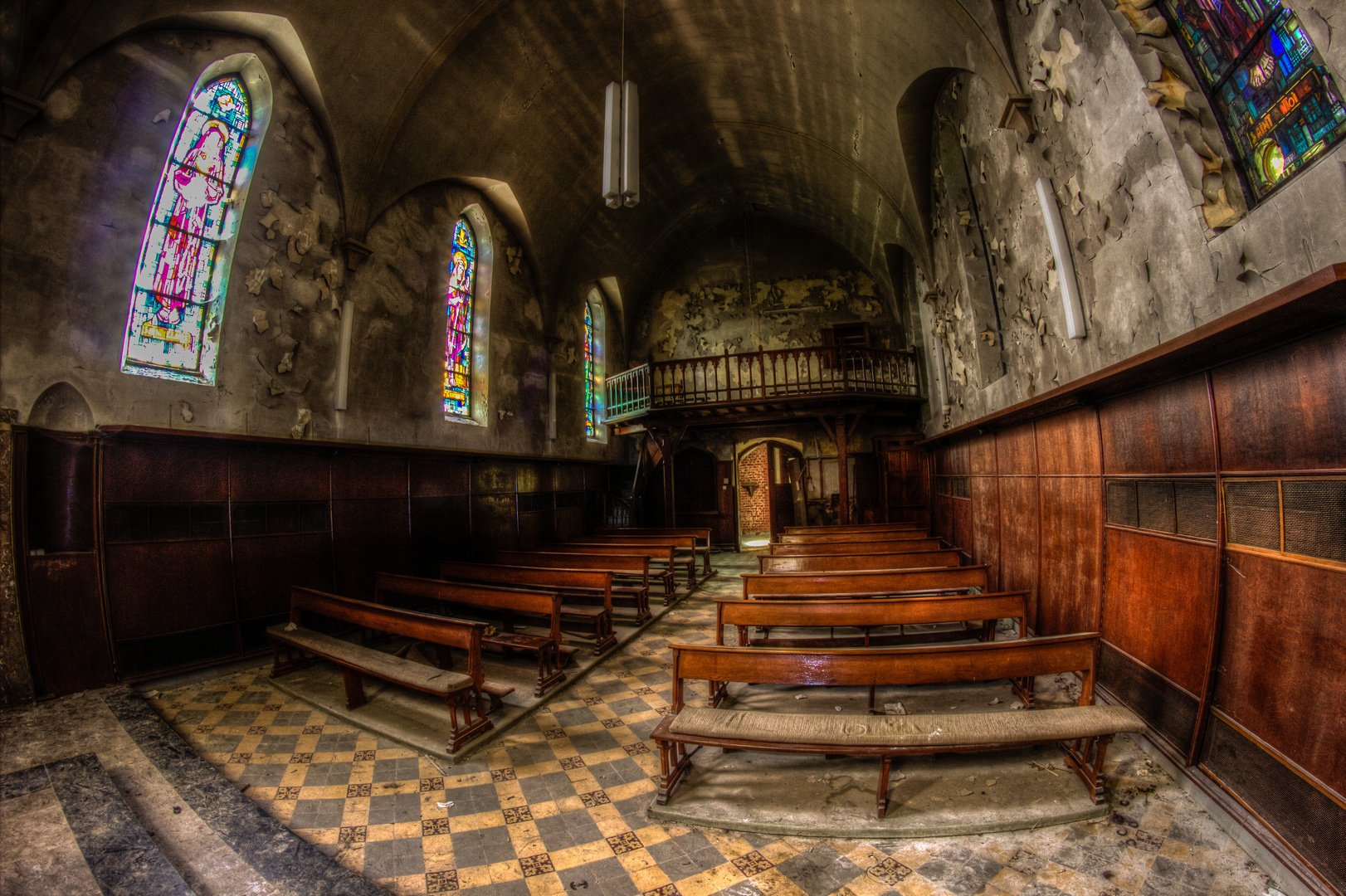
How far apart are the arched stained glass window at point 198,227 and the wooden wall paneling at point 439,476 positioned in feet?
9.89

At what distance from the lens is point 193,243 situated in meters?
6.21

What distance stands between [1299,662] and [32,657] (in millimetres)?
9140

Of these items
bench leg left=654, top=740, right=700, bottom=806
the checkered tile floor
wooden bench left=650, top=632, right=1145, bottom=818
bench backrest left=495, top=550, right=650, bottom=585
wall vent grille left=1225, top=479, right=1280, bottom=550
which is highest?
wall vent grille left=1225, top=479, right=1280, bottom=550

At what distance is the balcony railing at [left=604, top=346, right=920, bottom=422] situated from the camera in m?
12.3

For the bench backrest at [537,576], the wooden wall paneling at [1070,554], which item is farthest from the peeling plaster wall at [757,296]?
the bench backrest at [537,576]

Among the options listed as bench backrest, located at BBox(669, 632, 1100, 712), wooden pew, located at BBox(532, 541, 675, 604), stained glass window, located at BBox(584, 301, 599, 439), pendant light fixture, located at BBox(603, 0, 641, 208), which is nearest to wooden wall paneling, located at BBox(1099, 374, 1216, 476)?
bench backrest, located at BBox(669, 632, 1100, 712)

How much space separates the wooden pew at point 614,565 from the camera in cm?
720

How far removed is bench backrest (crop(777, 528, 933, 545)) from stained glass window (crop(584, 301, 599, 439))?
260 inches

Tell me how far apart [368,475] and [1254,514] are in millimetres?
9215

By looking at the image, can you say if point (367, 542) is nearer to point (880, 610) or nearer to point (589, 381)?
point (880, 610)

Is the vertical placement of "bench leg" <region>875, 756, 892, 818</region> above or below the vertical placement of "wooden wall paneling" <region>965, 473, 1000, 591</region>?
below

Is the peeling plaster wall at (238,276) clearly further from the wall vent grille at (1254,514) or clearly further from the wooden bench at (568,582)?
the wall vent grille at (1254,514)

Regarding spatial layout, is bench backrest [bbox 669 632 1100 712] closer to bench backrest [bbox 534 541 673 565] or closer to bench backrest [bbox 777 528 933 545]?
bench backrest [bbox 777 528 933 545]

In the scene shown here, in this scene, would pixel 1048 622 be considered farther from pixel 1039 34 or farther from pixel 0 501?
pixel 0 501
